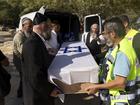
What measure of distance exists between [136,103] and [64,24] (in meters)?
7.09

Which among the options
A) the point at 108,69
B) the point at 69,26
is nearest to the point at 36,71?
the point at 108,69

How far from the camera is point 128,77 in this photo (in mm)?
4582

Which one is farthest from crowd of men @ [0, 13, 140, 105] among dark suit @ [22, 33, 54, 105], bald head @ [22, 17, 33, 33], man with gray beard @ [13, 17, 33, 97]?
man with gray beard @ [13, 17, 33, 97]

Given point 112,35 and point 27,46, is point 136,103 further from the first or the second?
point 27,46

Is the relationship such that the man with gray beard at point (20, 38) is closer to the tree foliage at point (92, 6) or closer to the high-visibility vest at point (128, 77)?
the high-visibility vest at point (128, 77)

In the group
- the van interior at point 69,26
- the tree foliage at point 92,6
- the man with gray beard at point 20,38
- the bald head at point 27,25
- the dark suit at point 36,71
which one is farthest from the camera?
the tree foliage at point 92,6

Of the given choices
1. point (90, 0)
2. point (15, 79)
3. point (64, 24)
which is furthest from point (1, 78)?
point (90, 0)

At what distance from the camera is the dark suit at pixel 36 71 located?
17.0ft

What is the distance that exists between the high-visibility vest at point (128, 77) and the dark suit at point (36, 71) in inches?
35.3

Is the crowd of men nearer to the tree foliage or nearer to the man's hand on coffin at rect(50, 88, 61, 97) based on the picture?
the man's hand on coffin at rect(50, 88, 61, 97)

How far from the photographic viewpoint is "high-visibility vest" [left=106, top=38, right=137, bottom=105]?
14.9 ft

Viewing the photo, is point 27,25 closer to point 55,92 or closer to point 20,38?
point 20,38

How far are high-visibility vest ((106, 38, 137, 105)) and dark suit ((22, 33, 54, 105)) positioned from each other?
90 centimetres

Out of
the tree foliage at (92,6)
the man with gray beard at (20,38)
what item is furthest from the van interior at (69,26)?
the tree foliage at (92,6)
